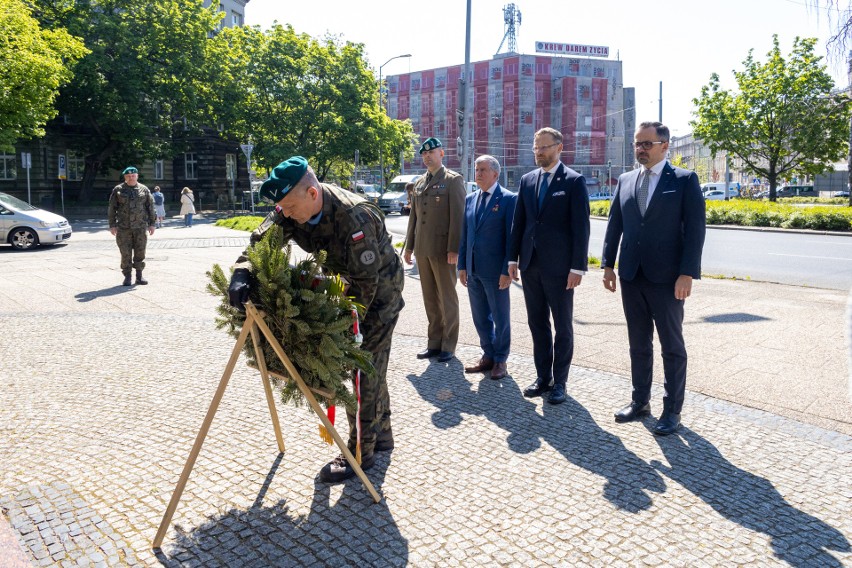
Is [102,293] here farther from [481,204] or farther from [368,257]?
[368,257]

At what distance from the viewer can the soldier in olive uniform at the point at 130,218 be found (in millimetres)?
11188

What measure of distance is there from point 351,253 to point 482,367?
283 cm

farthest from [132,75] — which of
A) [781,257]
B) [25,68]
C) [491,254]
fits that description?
[491,254]

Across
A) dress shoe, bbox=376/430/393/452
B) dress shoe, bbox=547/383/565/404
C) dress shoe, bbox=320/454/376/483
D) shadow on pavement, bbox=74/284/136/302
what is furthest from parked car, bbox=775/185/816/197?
dress shoe, bbox=320/454/376/483

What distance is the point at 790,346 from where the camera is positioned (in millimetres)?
6871

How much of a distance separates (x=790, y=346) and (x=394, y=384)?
13.1ft

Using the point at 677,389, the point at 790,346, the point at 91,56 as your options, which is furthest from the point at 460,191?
the point at 91,56

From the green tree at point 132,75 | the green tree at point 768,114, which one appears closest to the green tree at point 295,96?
the green tree at point 132,75

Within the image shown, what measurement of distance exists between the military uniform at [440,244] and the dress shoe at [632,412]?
2.02 m

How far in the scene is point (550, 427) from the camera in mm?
4676

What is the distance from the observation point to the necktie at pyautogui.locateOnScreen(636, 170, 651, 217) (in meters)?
4.73

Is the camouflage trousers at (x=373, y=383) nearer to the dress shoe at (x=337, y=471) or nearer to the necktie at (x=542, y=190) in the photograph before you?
the dress shoe at (x=337, y=471)

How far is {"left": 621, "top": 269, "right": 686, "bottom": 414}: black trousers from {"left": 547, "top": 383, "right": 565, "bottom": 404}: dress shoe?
539 mm

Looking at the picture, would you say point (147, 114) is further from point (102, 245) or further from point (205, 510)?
point (205, 510)
